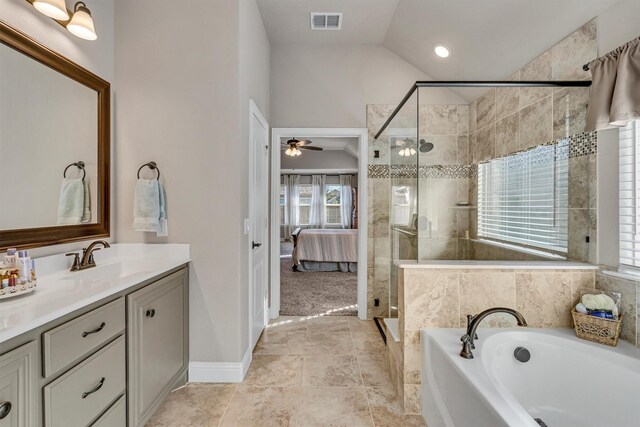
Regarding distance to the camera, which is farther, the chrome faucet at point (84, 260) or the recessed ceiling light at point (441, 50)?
the recessed ceiling light at point (441, 50)

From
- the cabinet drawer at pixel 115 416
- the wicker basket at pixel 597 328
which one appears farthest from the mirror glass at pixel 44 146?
the wicker basket at pixel 597 328

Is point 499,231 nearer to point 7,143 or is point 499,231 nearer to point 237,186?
point 237,186

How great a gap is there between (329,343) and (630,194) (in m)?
2.32

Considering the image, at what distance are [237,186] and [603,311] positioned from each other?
7.50 ft

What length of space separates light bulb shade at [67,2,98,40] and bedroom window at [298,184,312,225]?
7.63 meters

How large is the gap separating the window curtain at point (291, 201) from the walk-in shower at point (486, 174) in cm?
610


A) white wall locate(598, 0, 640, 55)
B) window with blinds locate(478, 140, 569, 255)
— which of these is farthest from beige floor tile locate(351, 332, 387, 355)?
white wall locate(598, 0, 640, 55)

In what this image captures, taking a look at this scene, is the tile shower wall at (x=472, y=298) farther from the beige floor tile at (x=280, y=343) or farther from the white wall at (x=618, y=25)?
the white wall at (x=618, y=25)

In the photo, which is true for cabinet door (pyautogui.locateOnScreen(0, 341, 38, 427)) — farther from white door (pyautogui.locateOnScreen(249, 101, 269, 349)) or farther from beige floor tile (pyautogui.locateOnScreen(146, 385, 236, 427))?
white door (pyautogui.locateOnScreen(249, 101, 269, 349))

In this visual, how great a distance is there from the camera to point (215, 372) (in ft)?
6.95

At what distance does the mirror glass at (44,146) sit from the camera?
4.72ft

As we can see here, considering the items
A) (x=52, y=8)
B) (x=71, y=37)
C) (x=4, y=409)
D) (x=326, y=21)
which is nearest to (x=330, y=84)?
(x=326, y=21)

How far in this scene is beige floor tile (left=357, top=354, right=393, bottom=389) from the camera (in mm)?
2105

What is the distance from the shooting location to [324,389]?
2041 mm
